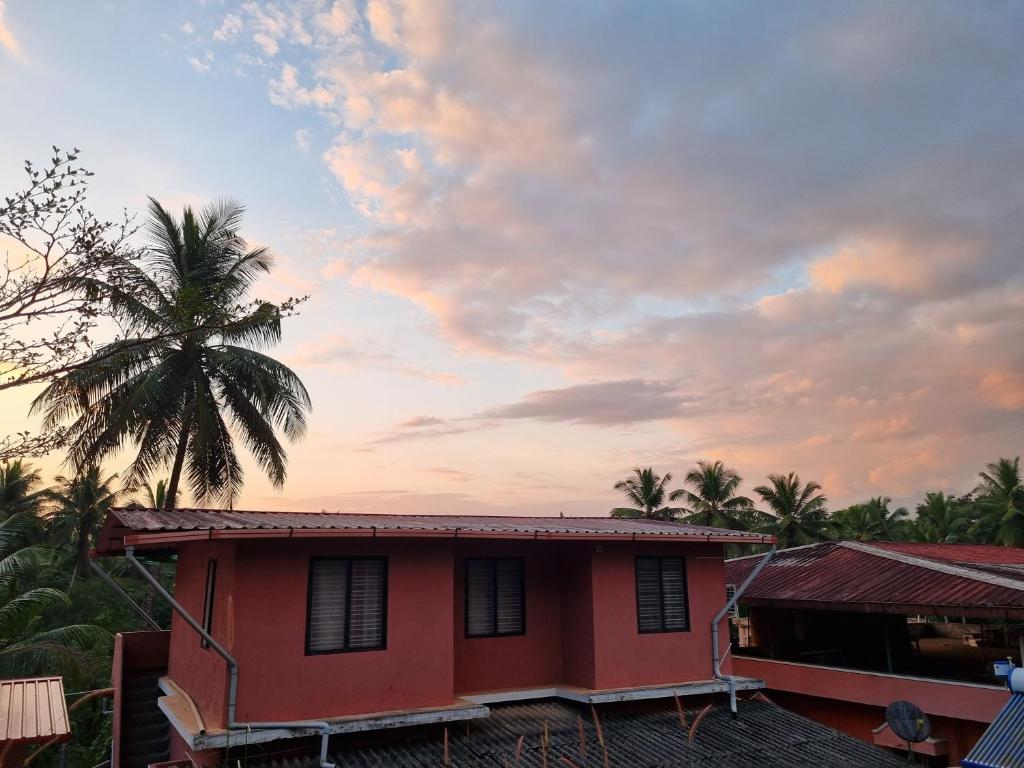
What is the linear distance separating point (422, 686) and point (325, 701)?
4.80 ft

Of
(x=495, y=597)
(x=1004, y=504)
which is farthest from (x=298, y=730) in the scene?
(x=1004, y=504)

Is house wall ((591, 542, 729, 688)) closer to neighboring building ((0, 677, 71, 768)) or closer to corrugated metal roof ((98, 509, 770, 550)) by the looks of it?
corrugated metal roof ((98, 509, 770, 550))

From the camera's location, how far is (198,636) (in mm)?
11383

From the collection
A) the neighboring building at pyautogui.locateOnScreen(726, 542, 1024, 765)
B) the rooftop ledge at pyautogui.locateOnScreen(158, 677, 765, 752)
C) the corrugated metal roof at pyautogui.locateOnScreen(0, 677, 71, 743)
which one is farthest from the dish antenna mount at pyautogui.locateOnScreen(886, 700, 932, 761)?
the corrugated metal roof at pyautogui.locateOnScreen(0, 677, 71, 743)

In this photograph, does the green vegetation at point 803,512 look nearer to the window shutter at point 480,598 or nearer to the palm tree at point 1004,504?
the palm tree at point 1004,504

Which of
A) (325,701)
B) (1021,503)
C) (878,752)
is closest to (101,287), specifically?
(325,701)

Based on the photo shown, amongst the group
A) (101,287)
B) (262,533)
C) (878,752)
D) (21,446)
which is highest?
(101,287)

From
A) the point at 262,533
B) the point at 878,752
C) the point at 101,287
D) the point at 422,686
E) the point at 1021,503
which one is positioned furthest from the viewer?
the point at 1021,503

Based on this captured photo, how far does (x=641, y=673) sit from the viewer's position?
42.1 ft

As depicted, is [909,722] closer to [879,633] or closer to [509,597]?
[509,597]

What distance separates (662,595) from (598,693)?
222 centimetres

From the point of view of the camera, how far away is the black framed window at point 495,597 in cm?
1273

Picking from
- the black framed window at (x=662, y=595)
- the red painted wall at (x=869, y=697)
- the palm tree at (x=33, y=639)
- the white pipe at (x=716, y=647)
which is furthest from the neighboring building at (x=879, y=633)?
the palm tree at (x=33, y=639)

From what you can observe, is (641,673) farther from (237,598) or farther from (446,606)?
(237,598)
